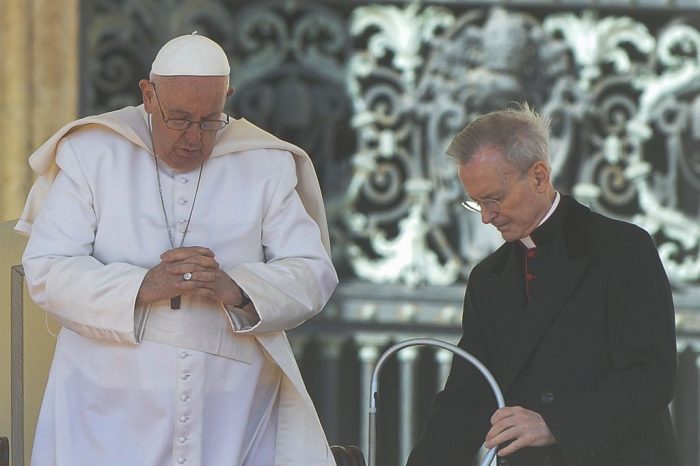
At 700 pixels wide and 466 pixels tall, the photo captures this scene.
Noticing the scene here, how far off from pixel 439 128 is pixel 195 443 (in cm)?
274

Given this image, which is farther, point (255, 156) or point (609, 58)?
point (609, 58)

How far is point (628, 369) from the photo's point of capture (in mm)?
4117

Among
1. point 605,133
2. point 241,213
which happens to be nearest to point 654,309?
point 241,213

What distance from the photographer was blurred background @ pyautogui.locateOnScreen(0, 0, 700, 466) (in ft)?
22.1

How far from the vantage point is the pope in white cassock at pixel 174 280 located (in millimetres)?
4234

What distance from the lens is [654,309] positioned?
13.6 ft

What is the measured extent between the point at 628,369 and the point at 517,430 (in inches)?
11.0

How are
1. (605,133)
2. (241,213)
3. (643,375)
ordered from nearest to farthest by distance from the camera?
(643,375)
(241,213)
(605,133)

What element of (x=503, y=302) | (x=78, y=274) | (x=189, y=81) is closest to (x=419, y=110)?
(x=503, y=302)

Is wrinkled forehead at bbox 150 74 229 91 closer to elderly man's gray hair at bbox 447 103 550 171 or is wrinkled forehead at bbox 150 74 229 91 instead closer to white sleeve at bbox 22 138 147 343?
white sleeve at bbox 22 138 147 343

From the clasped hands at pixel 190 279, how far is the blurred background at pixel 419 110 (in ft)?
8.34

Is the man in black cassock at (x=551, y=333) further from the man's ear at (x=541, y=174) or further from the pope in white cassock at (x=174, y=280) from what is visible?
the pope in white cassock at (x=174, y=280)

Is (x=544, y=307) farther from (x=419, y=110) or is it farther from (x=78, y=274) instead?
(x=419, y=110)

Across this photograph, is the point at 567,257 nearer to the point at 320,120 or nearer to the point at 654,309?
the point at 654,309
